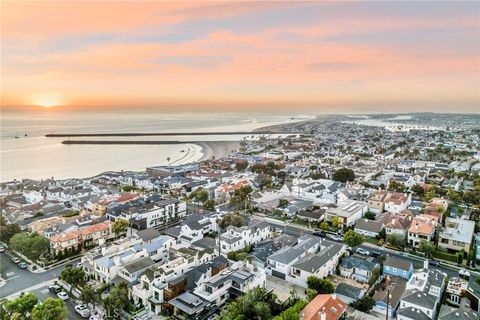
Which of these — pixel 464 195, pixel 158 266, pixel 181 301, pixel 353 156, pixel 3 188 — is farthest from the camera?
pixel 353 156

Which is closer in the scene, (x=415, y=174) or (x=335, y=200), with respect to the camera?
(x=335, y=200)

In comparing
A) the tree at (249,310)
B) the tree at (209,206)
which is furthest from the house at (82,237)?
the tree at (249,310)

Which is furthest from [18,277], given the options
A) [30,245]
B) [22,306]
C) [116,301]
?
[116,301]

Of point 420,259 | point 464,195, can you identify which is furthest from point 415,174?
point 420,259

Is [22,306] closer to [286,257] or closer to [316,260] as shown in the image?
[286,257]

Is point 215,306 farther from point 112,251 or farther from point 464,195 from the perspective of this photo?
point 464,195

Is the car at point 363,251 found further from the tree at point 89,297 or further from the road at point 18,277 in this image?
the road at point 18,277
